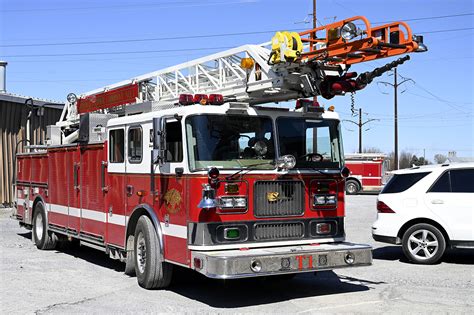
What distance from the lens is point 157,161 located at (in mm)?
8109

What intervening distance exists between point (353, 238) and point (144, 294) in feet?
23.9

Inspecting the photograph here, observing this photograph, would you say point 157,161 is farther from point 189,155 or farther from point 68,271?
point 68,271

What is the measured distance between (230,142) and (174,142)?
73 cm

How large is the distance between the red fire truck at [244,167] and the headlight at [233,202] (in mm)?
13

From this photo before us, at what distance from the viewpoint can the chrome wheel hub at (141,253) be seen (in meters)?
8.48

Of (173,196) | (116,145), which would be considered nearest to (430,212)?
(173,196)

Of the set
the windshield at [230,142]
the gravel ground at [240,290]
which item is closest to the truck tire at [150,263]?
the gravel ground at [240,290]

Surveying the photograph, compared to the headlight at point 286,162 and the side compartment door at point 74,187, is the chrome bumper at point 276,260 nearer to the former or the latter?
the headlight at point 286,162

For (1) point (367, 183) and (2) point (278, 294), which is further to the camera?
(1) point (367, 183)

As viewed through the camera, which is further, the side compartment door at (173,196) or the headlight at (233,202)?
the side compartment door at (173,196)

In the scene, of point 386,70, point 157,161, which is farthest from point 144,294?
point 386,70

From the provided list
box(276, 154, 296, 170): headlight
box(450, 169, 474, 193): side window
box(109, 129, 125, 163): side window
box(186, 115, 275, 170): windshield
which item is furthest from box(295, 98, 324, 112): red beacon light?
box(450, 169, 474, 193): side window

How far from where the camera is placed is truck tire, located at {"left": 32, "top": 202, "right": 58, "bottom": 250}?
12430mm

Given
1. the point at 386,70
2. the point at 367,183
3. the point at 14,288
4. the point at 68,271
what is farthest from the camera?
the point at 367,183
